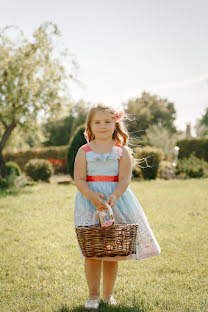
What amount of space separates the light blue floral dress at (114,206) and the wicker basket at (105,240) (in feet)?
0.85

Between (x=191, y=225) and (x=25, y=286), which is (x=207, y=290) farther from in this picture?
(x=191, y=225)

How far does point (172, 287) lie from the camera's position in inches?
141

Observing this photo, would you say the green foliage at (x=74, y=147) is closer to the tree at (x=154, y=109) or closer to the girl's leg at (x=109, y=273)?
the girl's leg at (x=109, y=273)

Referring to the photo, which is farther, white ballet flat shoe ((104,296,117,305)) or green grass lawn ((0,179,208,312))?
green grass lawn ((0,179,208,312))

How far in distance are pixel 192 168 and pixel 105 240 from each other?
1540 cm

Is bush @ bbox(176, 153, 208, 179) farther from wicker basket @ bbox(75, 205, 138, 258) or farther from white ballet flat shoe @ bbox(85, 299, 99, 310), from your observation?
wicker basket @ bbox(75, 205, 138, 258)

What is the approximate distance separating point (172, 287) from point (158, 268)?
2.21ft

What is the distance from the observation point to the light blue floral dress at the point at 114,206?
298cm

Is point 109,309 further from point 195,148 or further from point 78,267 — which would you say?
point 195,148

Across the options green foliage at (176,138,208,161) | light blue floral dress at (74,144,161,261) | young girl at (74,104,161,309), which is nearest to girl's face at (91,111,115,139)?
young girl at (74,104,161,309)

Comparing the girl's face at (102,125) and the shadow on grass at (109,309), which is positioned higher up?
the girl's face at (102,125)

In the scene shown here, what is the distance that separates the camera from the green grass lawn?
126 inches

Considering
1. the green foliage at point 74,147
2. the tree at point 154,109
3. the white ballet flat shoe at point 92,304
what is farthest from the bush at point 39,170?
the tree at point 154,109

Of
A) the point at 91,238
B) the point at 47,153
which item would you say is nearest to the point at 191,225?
the point at 91,238
